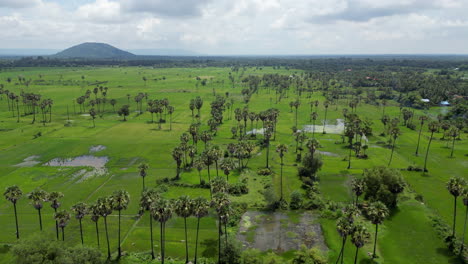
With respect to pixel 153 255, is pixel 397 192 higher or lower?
higher

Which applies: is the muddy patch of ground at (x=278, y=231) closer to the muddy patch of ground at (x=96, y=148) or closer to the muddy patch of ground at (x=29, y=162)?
the muddy patch of ground at (x=96, y=148)

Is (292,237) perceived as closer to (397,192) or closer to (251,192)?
(251,192)

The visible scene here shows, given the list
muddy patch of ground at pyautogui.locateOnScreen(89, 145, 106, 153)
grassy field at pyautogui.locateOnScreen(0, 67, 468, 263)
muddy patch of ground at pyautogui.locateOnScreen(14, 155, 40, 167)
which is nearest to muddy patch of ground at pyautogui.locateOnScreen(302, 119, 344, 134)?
grassy field at pyautogui.locateOnScreen(0, 67, 468, 263)

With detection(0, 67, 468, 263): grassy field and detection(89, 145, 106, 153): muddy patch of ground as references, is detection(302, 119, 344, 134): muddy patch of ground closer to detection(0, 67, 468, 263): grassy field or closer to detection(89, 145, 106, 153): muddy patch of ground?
detection(0, 67, 468, 263): grassy field

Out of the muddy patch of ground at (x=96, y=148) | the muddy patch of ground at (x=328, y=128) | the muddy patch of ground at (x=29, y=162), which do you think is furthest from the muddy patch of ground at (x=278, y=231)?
the muddy patch of ground at (x=328, y=128)

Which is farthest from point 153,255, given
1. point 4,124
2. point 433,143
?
point 4,124

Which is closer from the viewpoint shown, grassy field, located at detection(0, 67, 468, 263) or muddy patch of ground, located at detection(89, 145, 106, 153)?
grassy field, located at detection(0, 67, 468, 263)

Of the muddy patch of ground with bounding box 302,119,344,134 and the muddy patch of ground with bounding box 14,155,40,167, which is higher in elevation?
the muddy patch of ground with bounding box 302,119,344,134

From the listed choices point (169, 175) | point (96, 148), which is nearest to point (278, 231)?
point (169, 175)
